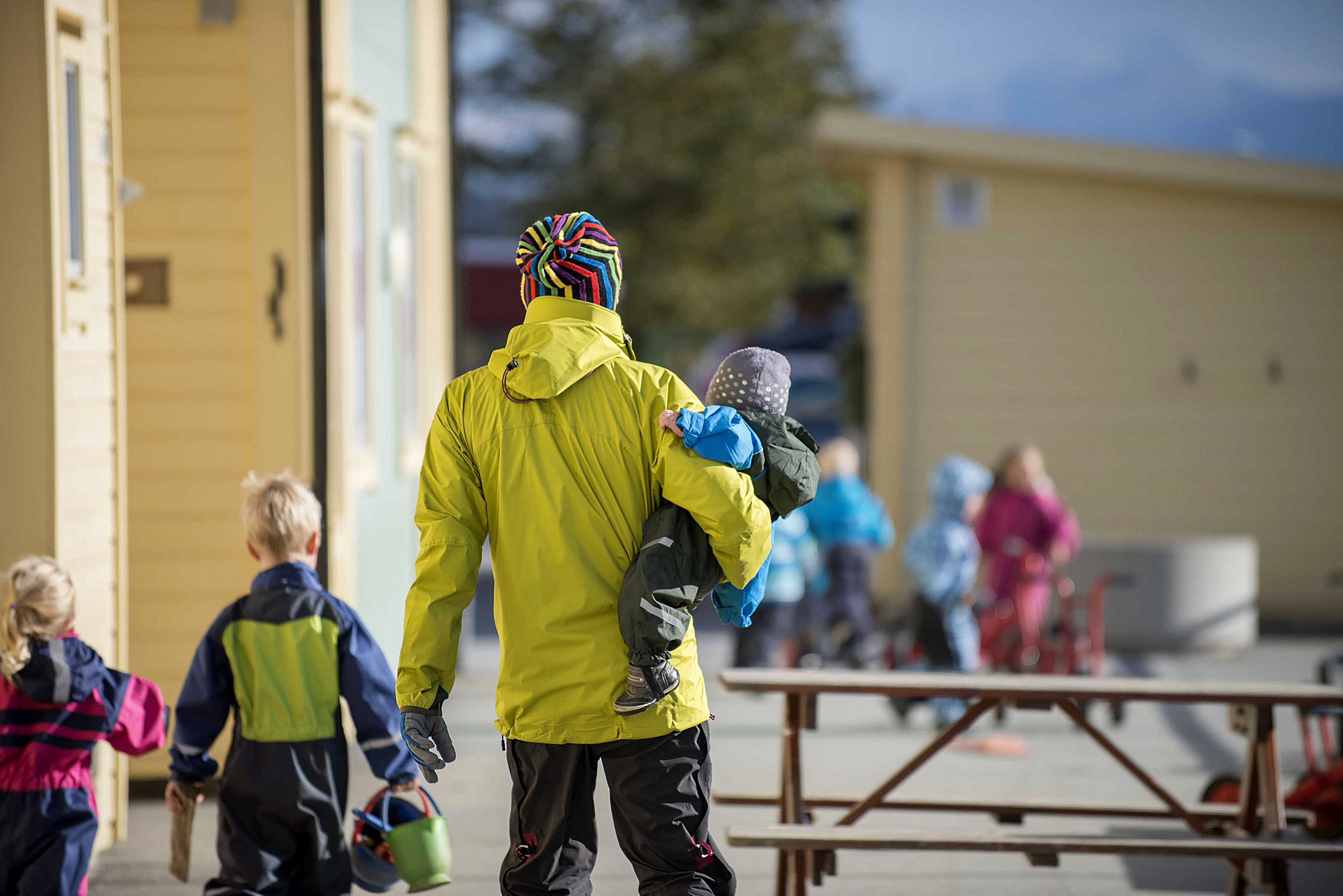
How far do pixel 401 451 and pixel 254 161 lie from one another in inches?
111

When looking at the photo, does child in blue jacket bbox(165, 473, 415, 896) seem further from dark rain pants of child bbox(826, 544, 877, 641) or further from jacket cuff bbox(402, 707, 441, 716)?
dark rain pants of child bbox(826, 544, 877, 641)

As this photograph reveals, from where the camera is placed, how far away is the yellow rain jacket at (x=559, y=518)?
3.40 meters

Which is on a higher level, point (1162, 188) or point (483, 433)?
point (1162, 188)

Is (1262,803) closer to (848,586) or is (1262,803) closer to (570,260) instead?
(570,260)

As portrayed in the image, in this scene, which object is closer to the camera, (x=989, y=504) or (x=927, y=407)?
(x=989, y=504)

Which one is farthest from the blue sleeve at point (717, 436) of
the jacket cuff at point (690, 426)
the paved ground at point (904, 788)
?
the paved ground at point (904, 788)

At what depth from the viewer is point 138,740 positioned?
13.7ft

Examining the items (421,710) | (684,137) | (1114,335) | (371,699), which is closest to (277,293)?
(371,699)

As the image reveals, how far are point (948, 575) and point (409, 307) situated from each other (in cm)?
372

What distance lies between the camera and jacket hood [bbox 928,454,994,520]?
863 centimetres

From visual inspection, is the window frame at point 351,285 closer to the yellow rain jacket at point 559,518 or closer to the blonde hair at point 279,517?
the blonde hair at point 279,517

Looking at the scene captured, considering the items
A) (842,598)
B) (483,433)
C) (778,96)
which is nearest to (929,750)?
(483,433)

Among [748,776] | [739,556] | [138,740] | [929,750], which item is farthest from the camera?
[748,776]

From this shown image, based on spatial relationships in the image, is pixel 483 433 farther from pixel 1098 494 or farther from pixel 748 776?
pixel 1098 494
